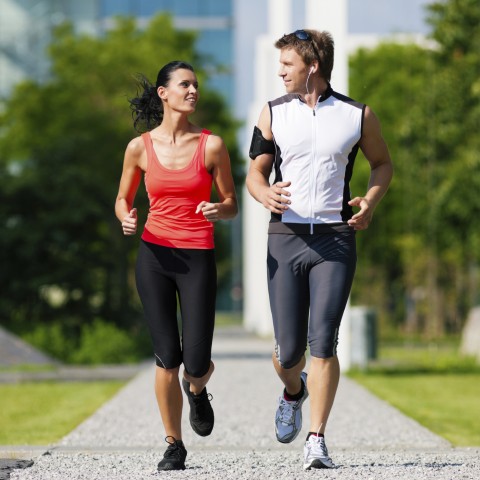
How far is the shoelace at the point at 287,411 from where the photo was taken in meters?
7.59

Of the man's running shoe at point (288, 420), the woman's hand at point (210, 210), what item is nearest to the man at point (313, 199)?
the woman's hand at point (210, 210)

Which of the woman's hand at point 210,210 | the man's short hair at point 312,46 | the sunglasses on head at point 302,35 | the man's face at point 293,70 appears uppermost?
the sunglasses on head at point 302,35

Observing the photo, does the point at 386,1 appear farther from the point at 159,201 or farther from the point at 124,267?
the point at 159,201

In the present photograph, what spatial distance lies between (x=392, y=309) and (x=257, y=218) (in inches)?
262

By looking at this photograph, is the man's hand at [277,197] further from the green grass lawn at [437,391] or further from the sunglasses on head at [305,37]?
the green grass lawn at [437,391]

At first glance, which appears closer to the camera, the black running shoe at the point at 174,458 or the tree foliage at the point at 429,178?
the black running shoe at the point at 174,458

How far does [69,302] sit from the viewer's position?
81.4 ft

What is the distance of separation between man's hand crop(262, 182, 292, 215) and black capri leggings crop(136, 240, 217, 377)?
40 cm

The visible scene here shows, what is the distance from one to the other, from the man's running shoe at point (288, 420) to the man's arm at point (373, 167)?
3.66ft

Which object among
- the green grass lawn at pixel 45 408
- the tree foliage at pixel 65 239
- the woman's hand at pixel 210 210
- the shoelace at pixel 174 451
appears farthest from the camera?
the tree foliage at pixel 65 239

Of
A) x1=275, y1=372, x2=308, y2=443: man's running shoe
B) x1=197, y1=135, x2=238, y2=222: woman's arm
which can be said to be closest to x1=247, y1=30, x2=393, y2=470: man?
x1=197, y1=135, x2=238, y2=222: woman's arm

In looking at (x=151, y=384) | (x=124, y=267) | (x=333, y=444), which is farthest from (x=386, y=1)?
(x=333, y=444)

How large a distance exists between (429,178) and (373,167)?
2931 centimetres

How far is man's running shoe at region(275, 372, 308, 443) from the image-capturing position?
7527 mm
